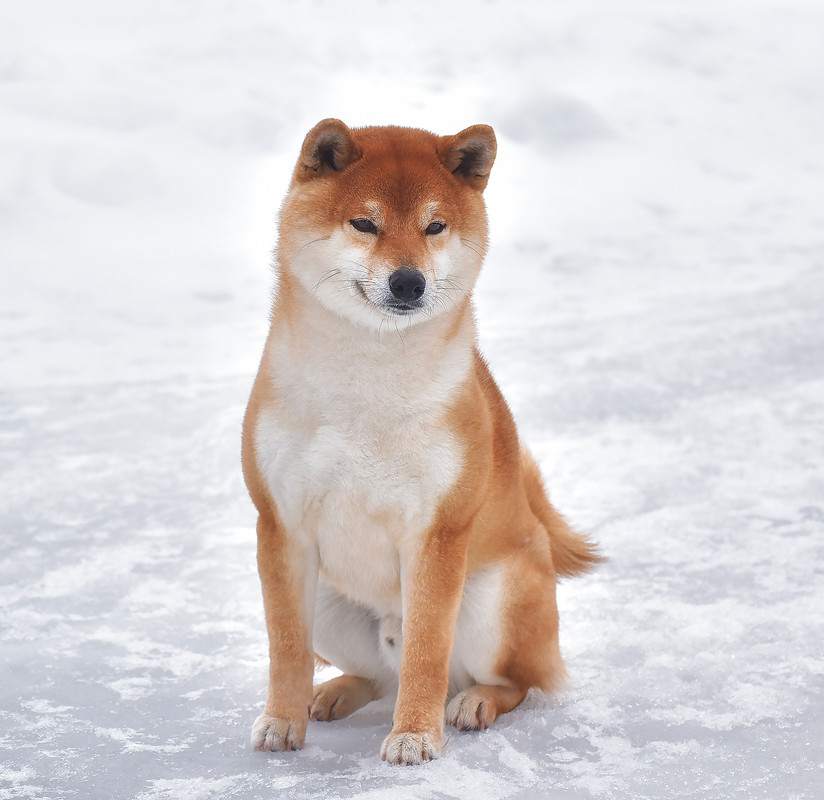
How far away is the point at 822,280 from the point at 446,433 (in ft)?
22.0

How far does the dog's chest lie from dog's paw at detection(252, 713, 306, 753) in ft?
1.75

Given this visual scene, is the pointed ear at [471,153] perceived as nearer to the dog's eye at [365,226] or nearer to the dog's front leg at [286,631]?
the dog's eye at [365,226]

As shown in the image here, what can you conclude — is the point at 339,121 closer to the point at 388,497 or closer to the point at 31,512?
the point at 388,497

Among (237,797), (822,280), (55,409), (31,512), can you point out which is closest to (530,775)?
(237,797)

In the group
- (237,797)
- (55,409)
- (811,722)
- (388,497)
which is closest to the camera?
(237,797)

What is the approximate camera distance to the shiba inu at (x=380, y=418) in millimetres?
3066

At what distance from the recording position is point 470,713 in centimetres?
335

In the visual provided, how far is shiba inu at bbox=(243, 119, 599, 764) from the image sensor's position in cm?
307

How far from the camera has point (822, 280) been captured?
8930mm

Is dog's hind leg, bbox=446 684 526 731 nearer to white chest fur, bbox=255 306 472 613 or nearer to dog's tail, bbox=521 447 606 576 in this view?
white chest fur, bbox=255 306 472 613

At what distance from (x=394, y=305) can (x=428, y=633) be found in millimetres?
931

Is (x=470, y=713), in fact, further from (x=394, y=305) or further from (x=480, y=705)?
(x=394, y=305)

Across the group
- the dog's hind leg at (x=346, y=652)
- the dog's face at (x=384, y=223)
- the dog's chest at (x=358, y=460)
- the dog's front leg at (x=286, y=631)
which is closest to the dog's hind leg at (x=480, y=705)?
the dog's hind leg at (x=346, y=652)

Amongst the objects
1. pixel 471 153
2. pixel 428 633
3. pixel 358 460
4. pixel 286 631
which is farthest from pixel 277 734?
pixel 471 153
